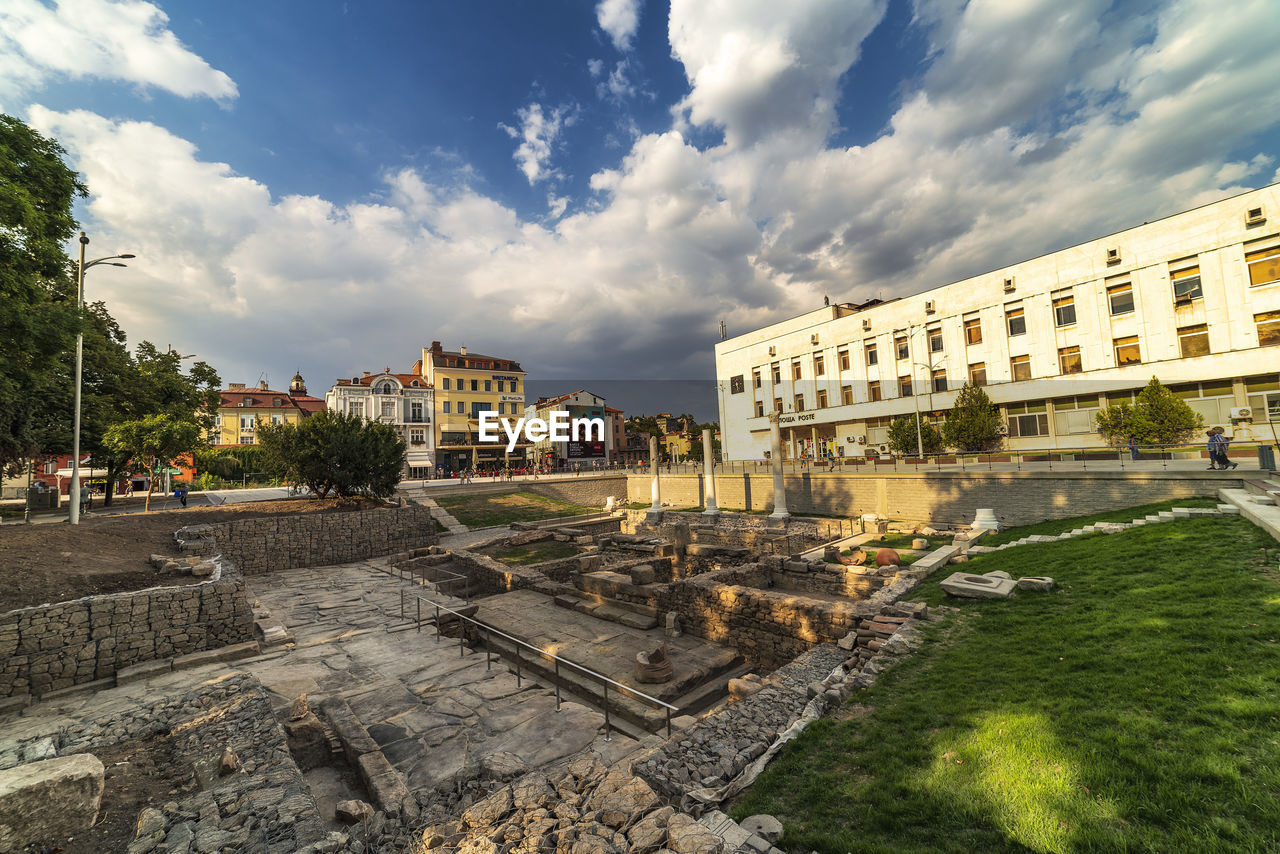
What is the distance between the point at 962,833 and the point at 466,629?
1137cm

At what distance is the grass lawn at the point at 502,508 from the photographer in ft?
96.4

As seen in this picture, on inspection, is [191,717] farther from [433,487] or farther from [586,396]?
[586,396]

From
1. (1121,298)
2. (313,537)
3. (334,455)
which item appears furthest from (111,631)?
(1121,298)

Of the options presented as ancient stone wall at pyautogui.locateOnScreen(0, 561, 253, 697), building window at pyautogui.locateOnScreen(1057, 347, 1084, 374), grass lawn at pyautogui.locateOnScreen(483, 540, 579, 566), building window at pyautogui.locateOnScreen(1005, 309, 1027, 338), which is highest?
building window at pyautogui.locateOnScreen(1005, 309, 1027, 338)

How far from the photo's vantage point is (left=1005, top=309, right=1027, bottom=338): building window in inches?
1184

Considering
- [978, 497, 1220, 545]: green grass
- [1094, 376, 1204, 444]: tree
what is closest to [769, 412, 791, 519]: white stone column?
[978, 497, 1220, 545]: green grass

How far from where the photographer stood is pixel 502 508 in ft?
104

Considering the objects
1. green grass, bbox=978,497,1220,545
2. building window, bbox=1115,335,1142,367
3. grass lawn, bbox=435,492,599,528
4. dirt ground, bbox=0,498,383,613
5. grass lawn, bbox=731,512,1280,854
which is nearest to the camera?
grass lawn, bbox=731,512,1280,854

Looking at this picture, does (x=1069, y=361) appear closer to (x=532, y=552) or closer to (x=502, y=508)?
(x=532, y=552)

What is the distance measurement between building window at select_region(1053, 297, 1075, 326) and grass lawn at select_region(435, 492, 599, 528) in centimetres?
3180

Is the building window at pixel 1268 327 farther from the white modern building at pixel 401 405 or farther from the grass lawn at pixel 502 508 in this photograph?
the white modern building at pixel 401 405

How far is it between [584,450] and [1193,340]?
5391cm

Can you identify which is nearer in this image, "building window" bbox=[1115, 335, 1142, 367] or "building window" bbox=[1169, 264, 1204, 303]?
"building window" bbox=[1169, 264, 1204, 303]

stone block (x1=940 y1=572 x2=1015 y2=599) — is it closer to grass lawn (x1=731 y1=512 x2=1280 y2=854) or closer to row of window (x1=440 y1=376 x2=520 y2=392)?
grass lawn (x1=731 y1=512 x2=1280 y2=854)
